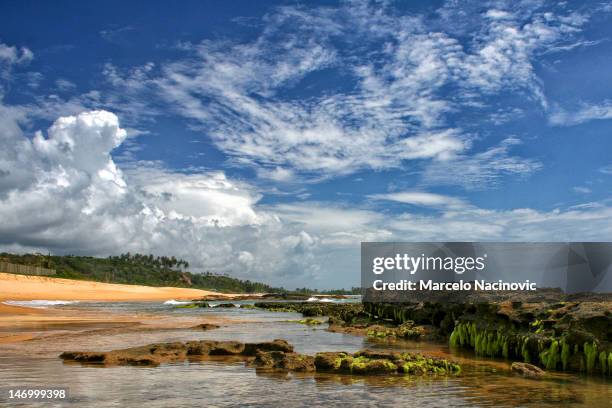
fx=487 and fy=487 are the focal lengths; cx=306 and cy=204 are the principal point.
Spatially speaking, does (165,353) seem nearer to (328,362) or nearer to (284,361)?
(284,361)

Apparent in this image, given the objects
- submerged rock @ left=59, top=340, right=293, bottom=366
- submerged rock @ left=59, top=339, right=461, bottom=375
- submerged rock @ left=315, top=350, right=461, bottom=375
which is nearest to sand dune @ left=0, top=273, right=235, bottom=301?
submerged rock @ left=59, top=340, right=293, bottom=366

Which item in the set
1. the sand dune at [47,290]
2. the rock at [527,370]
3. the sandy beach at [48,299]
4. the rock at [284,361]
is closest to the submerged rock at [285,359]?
the rock at [284,361]

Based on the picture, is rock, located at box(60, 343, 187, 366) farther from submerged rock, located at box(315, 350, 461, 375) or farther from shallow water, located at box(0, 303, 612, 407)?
submerged rock, located at box(315, 350, 461, 375)

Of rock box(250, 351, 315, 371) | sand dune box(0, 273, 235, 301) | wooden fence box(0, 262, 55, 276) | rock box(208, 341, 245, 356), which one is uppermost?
wooden fence box(0, 262, 55, 276)

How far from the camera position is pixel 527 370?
16344 millimetres

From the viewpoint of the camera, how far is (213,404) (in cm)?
1199

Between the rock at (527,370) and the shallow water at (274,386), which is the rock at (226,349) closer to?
the shallow water at (274,386)

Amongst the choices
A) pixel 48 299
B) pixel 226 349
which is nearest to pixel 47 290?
pixel 48 299

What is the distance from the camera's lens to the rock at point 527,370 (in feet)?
52.6

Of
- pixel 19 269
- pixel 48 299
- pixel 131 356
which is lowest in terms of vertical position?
pixel 48 299

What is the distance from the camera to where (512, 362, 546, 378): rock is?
631 inches

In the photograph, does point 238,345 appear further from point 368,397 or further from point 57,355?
point 368,397

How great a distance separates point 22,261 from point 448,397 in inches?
5951

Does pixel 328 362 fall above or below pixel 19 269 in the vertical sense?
below
